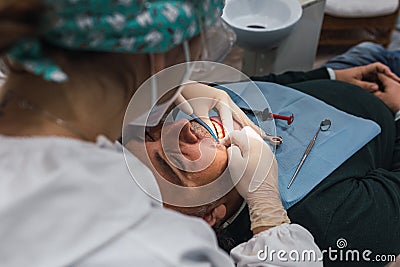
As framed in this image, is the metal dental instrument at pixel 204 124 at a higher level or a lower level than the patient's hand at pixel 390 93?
higher

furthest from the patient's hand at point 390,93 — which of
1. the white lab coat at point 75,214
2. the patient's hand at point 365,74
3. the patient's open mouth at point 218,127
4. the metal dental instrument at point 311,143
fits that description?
the white lab coat at point 75,214

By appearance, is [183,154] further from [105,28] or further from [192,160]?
[105,28]

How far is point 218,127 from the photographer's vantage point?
1.22 metres

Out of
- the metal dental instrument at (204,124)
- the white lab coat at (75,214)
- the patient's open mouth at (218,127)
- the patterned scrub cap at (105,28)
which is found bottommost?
the patient's open mouth at (218,127)

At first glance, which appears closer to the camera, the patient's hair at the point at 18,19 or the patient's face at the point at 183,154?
the patient's hair at the point at 18,19

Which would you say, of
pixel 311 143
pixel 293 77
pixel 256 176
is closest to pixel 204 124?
pixel 256 176

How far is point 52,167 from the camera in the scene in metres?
0.60

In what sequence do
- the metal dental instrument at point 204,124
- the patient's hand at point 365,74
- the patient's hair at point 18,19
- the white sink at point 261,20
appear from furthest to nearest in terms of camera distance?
1. the patient's hand at point 365,74
2. the white sink at point 261,20
3. the metal dental instrument at point 204,124
4. the patient's hair at point 18,19

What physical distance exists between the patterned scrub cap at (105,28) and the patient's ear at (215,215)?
59cm

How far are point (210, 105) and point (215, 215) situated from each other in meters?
0.29

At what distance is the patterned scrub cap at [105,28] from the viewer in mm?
529

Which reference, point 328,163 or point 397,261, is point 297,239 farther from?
point 397,261

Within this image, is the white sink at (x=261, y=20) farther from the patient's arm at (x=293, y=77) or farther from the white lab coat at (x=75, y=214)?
the white lab coat at (x=75, y=214)

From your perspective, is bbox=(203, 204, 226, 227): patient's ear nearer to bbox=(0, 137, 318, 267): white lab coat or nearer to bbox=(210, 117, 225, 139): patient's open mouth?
bbox=(210, 117, 225, 139): patient's open mouth
